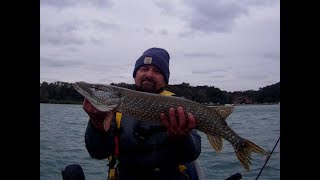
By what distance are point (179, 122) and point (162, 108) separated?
259mm

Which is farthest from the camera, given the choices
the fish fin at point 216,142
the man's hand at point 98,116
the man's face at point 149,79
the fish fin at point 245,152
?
the man's face at point 149,79

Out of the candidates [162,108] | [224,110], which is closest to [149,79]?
[162,108]

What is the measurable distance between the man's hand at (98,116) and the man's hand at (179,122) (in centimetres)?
58

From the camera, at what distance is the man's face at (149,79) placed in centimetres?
459

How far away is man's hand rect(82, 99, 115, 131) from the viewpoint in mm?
3709

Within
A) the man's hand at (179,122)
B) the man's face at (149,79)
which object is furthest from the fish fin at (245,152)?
the man's face at (149,79)

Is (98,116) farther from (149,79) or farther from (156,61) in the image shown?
(156,61)

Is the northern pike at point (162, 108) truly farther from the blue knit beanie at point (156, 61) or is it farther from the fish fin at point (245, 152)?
the blue knit beanie at point (156, 61)
